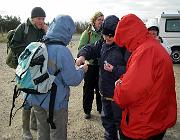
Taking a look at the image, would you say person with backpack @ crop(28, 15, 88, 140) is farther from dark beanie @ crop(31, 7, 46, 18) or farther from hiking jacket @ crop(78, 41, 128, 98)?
dark beanie @ crop(31, 7, 46, 18)

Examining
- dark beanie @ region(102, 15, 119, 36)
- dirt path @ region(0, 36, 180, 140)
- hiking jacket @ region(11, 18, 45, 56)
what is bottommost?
dirt path @ region(0, 36, 180, 140)

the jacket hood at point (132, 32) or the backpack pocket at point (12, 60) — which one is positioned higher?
the jacket hood at point (132, 32)

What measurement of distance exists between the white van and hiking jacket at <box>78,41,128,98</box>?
406 inches

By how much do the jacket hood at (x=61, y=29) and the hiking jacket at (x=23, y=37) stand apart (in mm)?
1236

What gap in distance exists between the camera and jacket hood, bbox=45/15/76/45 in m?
3.58

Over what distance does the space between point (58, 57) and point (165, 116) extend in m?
1.17

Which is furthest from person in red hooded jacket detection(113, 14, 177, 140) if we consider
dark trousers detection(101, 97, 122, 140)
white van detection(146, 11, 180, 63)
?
white van detection(146, 11, 180, 63)

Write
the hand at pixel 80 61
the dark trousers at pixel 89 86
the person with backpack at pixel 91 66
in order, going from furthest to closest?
the dark trousers at pixel 89 86 → the person with backpack at pixel 91 66 → the hand at pixel 80 61

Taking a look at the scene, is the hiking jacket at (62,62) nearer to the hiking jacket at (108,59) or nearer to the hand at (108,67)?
the hand at (108,67)

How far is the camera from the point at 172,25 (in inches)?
576

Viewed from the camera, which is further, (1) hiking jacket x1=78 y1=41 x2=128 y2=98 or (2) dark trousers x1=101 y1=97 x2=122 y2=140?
(2) dark trousers x1=101 y1=97 x2=122 y2=140

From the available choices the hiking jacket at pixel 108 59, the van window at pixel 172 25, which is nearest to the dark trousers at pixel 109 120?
the hiking jacket at pixel 108 59

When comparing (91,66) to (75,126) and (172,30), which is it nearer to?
(75,126)

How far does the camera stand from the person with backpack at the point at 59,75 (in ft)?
11.4
